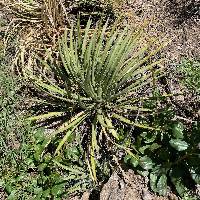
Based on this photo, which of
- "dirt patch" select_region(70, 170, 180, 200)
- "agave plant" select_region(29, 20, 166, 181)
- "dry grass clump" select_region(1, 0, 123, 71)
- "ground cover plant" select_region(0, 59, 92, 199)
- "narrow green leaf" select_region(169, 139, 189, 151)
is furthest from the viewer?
"dry grass clump" select_region(1, 0, 123, 71)

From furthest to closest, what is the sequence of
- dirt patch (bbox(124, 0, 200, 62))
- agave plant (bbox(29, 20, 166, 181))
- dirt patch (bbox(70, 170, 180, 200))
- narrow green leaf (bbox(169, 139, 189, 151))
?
dirt patch (bbox(124, 0, 200, 62))
agave plant (bbox(29, 20, 166, 181))
dirt patch (bbox(70, 170, 180, 200))
narrow green leaf (bbox(169, 139, 189, 151))

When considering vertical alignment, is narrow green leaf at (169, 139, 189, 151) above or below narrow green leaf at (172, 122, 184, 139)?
below

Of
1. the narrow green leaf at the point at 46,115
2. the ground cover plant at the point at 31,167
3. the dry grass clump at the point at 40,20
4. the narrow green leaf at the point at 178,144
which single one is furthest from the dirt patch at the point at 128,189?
the dry grass clump at the point at 40,20

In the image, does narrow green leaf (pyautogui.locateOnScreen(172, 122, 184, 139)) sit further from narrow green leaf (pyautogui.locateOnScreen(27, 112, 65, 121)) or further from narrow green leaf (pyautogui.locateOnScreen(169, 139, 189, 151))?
narrow green leaf (pyautogui.locateOnScreen(27, 112, 65, 121))

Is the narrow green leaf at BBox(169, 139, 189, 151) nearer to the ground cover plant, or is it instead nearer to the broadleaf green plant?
the broadleaf green plant

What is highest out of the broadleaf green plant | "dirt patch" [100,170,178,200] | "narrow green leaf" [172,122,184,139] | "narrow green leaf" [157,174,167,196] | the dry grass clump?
the dry grass clump

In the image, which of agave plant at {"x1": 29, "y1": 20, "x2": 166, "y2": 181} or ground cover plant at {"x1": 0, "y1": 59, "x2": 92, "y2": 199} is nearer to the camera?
ground cover plant at {"x1": 0, "y1": 59, "x2": 92, "y2": 199}

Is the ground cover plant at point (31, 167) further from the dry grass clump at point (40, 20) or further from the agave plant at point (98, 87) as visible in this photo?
the dry grass clump at point (40, 20)

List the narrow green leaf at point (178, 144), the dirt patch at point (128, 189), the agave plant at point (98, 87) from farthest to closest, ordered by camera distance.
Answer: the agave plant at point (98, 87), the dirt patch at point (128, 189), the narrow green leaf at point (178, 144)

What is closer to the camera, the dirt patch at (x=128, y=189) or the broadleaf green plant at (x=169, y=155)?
the broadleaf green plant at (x=169, y=155)

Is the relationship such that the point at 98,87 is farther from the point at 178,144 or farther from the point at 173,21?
the point at 173,21

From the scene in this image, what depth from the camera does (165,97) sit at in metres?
3.06

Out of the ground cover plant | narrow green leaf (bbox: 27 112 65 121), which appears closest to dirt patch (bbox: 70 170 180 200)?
the ground cover plant

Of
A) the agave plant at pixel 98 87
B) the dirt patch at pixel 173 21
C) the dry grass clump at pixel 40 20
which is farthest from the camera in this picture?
the dry grass clump at pixel 40 20
